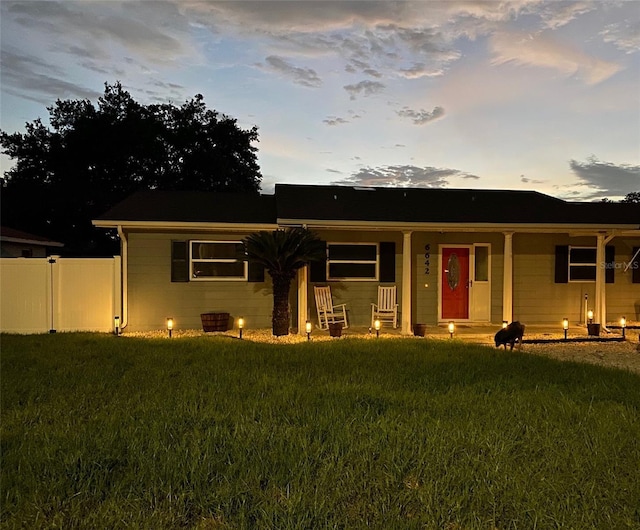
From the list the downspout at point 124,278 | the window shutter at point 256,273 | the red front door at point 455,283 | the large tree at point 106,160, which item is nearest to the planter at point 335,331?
the window shutter at point 256,273

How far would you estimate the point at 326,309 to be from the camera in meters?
9.90

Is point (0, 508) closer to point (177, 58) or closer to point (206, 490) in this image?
point (206, 490)

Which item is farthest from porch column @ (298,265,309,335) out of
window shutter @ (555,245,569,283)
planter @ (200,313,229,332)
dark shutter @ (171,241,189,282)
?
window shutter @ (555,245,569,283)

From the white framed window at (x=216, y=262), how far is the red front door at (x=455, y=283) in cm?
454

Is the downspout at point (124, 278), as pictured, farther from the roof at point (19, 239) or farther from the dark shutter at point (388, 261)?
the roof at point (19, 239)

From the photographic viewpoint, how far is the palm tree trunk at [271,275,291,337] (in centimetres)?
875

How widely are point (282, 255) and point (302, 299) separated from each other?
3.80ft

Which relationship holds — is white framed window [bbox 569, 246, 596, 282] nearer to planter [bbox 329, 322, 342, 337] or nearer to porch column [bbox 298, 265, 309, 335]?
planter [bbox 329, 322, 342, 337]

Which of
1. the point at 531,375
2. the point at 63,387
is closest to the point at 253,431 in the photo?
the point at 63,387

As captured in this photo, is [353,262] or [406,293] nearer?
[406,293]

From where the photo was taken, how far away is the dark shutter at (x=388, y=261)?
404 inches

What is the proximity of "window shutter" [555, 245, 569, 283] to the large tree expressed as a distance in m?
16.3

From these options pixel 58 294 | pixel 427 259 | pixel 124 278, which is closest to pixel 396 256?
pixel 427 259

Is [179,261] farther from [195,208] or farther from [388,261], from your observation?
[388,261]
